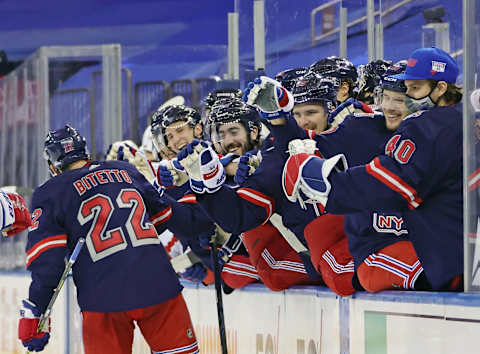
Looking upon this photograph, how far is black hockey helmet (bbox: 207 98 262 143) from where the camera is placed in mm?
3941

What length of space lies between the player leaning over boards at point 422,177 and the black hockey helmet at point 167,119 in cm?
156

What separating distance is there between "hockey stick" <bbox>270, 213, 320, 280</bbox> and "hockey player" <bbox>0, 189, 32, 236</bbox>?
1248 mm

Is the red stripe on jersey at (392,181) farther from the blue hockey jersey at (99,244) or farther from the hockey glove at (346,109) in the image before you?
the blue hockey jersey at (99,244)

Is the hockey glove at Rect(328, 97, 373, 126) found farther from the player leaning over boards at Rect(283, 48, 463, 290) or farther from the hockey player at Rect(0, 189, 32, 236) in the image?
the hockey player at Rect(0, 189, 32, 236)

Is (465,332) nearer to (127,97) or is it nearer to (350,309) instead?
(350,309)

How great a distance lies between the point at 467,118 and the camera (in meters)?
2.76

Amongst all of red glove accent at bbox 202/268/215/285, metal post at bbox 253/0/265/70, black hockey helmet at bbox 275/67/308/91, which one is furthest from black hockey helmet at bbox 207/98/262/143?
metal post at bbox 253/0/265/70

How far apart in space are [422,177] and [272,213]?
40.7 inches

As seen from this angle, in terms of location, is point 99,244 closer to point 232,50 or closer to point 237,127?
point 237,127

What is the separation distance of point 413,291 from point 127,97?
5624mm

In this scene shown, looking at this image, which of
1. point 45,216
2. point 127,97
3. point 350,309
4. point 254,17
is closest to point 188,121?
point 254,17

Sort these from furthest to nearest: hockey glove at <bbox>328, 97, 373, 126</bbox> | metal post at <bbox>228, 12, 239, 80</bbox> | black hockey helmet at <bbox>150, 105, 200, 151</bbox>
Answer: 1. metal post at <bbox>228, 12, 239, 80</bbox>
2. black hockey helmet at <bbox>150, 105, 200, 151</bbox>
3. hockey glove at <bbox>328, 97, 373, 126</bbox>

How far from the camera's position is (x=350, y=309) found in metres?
3.26

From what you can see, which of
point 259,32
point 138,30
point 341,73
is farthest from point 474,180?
point 138,30
